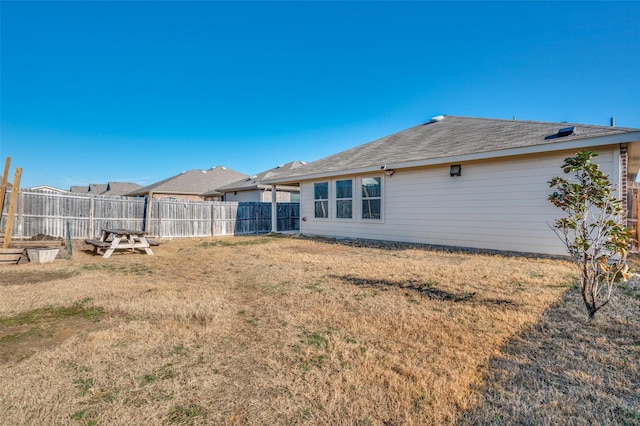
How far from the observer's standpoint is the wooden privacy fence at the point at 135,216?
10648 mm

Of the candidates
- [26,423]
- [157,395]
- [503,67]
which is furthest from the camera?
[503,67]

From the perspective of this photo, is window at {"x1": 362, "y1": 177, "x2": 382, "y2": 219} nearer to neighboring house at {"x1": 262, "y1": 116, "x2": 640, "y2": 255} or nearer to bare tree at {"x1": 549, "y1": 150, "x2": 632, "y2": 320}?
neighboring house at {"x1": 262, "y1": 116, "x2": 640, "y2": 255}

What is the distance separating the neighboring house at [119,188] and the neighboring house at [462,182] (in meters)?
32.1

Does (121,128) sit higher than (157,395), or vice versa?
(121,128)

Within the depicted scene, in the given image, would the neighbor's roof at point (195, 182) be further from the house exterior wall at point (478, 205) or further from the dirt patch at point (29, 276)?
the house exterior wall at point (478, 205)

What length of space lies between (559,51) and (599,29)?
1.33 metres

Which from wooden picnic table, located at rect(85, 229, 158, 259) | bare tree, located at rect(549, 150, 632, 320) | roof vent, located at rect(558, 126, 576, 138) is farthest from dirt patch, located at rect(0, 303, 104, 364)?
roof vent, located at rect(558, 126, 576, 138)

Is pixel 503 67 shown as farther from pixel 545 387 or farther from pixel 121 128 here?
pixel 121 128

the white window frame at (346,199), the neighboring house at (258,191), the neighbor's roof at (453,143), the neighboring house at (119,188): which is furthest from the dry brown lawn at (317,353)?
the neighboring house at (119,188)

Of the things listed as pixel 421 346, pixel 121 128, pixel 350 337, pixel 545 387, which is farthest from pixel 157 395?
pixel 121 128

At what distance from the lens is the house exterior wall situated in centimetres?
718

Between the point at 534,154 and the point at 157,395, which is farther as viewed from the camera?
the point at 534,154

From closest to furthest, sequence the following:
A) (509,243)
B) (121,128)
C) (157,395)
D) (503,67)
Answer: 1. (157,395)
2. (509,243)
3. (503,67)
4. (121,128)

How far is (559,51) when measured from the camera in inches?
422
